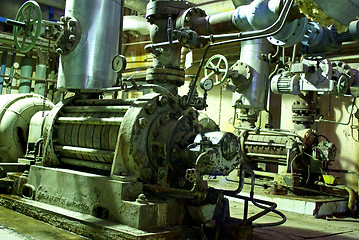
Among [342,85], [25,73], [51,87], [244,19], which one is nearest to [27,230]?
[244,19]

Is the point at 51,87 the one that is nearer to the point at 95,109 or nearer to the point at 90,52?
the point at 90,52

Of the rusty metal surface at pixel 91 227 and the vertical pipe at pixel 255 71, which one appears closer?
the rusty metal surface at pixel 91 227

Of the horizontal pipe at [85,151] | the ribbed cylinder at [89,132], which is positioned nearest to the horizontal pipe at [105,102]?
the ribbed cylinder at [89,132]

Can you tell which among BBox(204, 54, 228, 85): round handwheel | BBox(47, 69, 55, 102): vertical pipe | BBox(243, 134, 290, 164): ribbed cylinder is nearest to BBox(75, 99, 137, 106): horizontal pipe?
BBox(204, 54, 228, 85): round handwheel

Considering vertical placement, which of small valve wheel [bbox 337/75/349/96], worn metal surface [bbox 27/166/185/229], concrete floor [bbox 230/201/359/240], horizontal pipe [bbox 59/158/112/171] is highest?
small valve wheel [bbox 337/75/349/96]

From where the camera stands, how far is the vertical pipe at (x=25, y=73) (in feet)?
30.5

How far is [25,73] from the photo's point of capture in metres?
9.38

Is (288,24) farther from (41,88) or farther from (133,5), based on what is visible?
(41,88)

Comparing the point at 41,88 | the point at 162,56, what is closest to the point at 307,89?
the point at 162,56

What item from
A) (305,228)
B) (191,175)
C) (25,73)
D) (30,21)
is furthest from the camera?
(25,73)

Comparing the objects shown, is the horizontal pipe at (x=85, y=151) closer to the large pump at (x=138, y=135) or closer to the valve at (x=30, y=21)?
the large pump at (x=138, y=135)

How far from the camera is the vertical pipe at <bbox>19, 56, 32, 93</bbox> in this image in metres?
9.30

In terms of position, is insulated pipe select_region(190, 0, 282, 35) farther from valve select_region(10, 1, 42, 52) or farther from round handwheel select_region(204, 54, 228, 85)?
round handwheel select_region(204, 54, 228, 85)

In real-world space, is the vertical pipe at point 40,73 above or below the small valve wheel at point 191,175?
above
